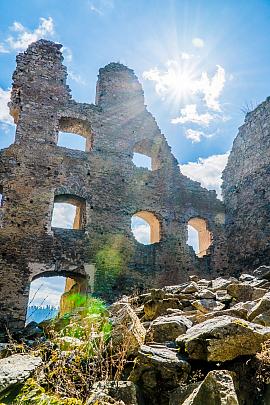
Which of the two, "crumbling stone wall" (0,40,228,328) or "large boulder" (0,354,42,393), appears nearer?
"large boulder" (0,354,42,393)

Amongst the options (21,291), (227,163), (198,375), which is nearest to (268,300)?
(198,375)

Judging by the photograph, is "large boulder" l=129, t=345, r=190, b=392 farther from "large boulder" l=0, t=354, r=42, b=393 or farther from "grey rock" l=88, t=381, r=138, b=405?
"large boulder" l=0, t=354, r=42, b=393

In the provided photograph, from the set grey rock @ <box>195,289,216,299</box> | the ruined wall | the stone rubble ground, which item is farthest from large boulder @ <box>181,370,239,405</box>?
the ruined wall

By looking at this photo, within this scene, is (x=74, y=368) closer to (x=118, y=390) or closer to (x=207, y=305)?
(x=118, y=390)

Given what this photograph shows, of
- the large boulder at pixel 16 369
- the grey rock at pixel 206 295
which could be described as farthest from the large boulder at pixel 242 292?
the large boulder at pixel 16 369

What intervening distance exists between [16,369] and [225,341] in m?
1.76

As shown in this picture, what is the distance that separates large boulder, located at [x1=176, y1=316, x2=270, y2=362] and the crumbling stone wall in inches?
316

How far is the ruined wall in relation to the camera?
42.2 ft

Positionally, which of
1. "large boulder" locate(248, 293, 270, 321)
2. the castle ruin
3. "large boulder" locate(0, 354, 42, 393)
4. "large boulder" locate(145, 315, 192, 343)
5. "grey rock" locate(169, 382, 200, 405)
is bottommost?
"grey rock" locate(169, 382, 200, 405)

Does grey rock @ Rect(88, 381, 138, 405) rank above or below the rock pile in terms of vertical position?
below

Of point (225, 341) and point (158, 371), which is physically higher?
point (225, 341)

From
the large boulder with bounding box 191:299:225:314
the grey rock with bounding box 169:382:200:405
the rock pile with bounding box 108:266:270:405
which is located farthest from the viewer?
the large boulder with bounding box 191:299:225:314

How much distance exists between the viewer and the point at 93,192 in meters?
12.6

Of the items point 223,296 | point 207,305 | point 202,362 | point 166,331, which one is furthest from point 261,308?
point 223,296
